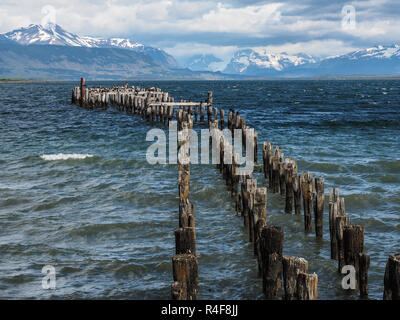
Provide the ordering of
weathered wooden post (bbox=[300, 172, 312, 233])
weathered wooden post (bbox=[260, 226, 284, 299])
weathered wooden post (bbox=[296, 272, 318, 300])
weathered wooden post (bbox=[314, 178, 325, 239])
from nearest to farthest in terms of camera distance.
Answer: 1. weathered wooden post (bbox=[296, 272, 318, 300])
2. weathered wooden post (bbox=[260, 226, 284, 299])
3. weathered wooden post (bbox=[314, 178, 325, 239])
4. weathered wooden post (bbox=[300, 172, 312, 233])

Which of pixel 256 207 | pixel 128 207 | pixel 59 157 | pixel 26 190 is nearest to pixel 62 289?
pixel 256 207

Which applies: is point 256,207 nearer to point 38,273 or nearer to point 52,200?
point 38,273

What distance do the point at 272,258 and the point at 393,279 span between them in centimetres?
197

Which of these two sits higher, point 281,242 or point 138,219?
point 281,242

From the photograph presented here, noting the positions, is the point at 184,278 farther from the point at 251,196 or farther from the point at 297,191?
the point at 297,191

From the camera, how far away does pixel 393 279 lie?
6547 millimetres

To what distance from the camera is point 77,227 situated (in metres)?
12.4

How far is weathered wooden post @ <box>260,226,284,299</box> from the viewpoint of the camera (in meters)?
7.80

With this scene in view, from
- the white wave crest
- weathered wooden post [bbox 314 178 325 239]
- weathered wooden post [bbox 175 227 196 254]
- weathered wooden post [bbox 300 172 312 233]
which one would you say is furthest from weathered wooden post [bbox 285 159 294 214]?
the white wave crest

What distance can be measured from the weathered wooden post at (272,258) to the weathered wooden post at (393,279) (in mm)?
1747

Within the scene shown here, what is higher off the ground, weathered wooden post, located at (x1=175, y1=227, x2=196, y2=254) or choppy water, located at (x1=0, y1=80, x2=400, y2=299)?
weathered wooden post, located at (x1=175, y1=227, x2=196, y2=254)

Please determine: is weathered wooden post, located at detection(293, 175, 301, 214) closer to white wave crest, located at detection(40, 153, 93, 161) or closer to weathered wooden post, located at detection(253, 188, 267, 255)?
weathered wooden post, located at detection(253, 188, 267, 255)

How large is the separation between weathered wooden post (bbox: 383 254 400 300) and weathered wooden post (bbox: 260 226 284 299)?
1747 mm

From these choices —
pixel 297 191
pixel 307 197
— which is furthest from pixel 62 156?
pixel 307 197
